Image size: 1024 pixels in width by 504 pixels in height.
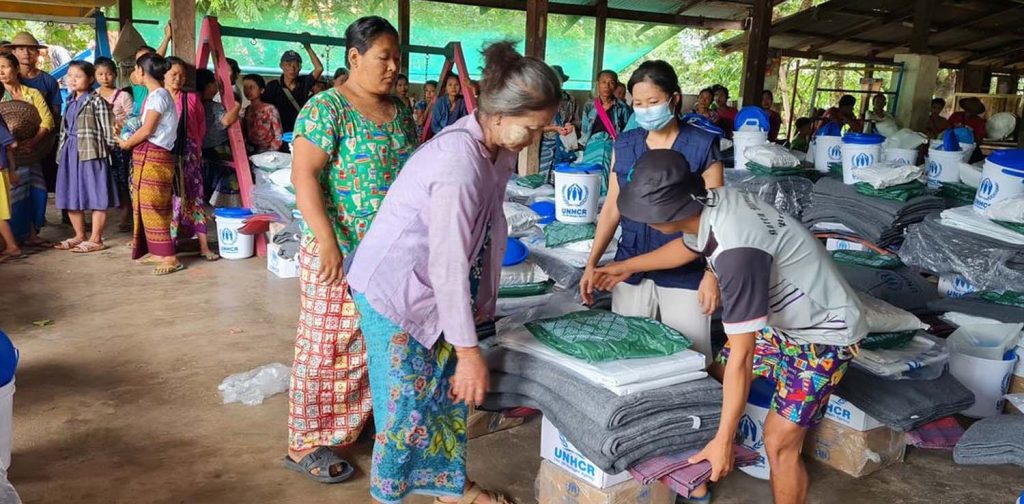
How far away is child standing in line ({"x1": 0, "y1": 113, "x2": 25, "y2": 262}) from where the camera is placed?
5039 mm

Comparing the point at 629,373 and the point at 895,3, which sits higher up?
the point at 895,3

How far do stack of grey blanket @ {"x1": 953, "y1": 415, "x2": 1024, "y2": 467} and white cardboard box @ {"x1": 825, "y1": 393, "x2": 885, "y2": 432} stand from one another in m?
0.29

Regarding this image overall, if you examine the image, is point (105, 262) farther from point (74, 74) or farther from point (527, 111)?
point (527, 111)

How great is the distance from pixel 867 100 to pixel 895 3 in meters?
1.85

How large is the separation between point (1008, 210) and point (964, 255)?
0.88 ft

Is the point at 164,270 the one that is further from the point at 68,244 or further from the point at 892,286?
the point at 892,286

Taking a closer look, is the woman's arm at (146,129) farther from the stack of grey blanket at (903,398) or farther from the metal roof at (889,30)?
the metal roof at (889,30)

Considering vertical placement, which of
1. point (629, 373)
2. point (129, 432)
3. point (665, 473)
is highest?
point (629, 373)

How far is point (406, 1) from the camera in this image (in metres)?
10.5

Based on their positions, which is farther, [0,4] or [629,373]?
[0,4]

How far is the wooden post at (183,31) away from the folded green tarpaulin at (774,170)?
380 cm

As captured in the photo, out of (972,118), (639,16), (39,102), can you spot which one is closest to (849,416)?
(39,102)

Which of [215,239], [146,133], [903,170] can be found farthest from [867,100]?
[146,133]

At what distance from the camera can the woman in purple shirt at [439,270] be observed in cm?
170
